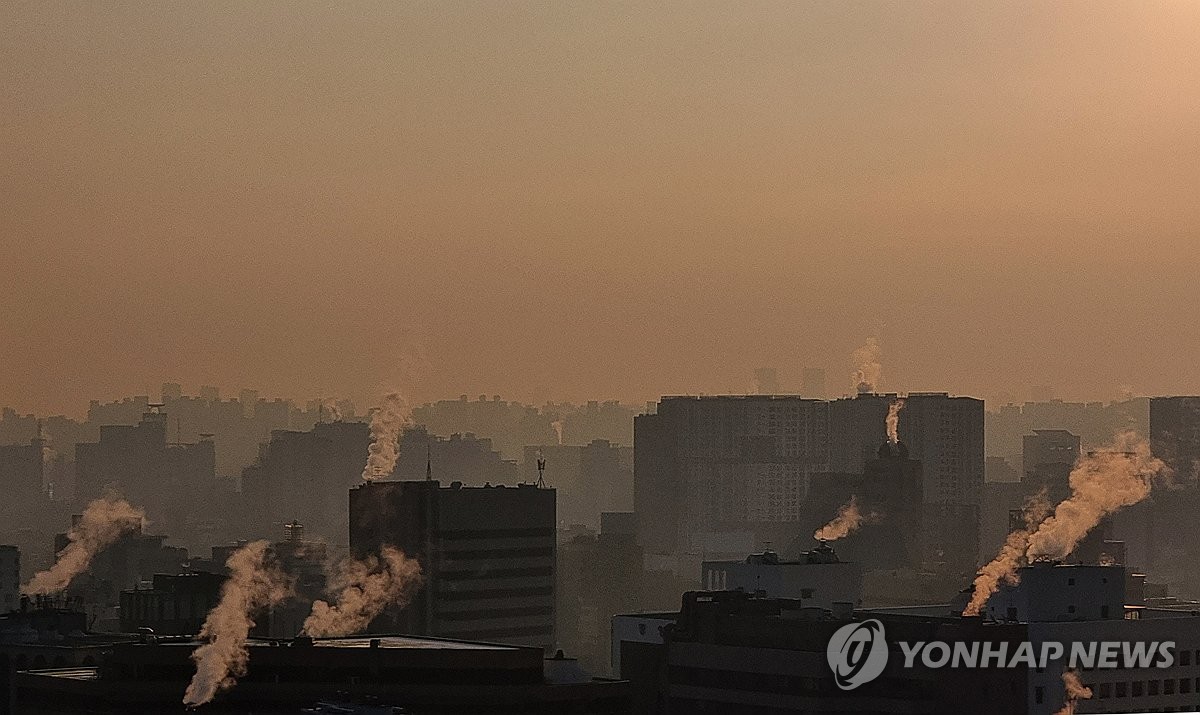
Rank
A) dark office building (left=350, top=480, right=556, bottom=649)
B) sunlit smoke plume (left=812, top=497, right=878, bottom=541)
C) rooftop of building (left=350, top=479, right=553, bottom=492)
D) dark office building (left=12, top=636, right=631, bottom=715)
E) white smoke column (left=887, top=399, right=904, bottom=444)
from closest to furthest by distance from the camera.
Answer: dark office building (left=12, top=636, right=631, bottom=715)
rooftop of building (left=350, top=479, right=553, bottom=492)
dark office building (left=350, top=480, right=556, bottom=649)
sunlit smoke plume (left=812, top=497, right=878, bottom=541)
white smoke column (left=887, top=399, right=904, bottom=444)

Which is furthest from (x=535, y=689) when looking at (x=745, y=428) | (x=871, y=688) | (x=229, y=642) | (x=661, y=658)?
(x=745, y=428)

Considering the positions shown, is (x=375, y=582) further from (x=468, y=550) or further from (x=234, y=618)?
(x=234, y=618)

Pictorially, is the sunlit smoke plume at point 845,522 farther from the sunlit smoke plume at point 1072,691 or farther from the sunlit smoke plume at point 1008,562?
the sunlit smoke plume at point 1072,691

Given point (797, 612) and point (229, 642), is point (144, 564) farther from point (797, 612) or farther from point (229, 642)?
point (229, 642)

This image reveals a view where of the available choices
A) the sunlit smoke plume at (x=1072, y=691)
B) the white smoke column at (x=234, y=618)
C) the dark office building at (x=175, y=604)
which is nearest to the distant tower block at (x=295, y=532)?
the white smoke column at (x=234, y=618)

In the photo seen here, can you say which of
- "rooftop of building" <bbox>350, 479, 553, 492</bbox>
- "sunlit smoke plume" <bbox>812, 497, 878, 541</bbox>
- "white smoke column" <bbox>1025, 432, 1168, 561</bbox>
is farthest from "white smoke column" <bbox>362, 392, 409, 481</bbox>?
"sunlit smoke plume" <bbox>812, 497, 878, 541</bbox>

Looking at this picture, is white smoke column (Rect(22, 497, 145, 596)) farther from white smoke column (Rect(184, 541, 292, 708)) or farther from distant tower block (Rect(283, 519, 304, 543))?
distant tower block (Rect(283, 519, 304, 543))

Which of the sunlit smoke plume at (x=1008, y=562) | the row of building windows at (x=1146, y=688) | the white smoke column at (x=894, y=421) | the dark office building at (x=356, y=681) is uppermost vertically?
the white smoke column at (x=894, y=421)
